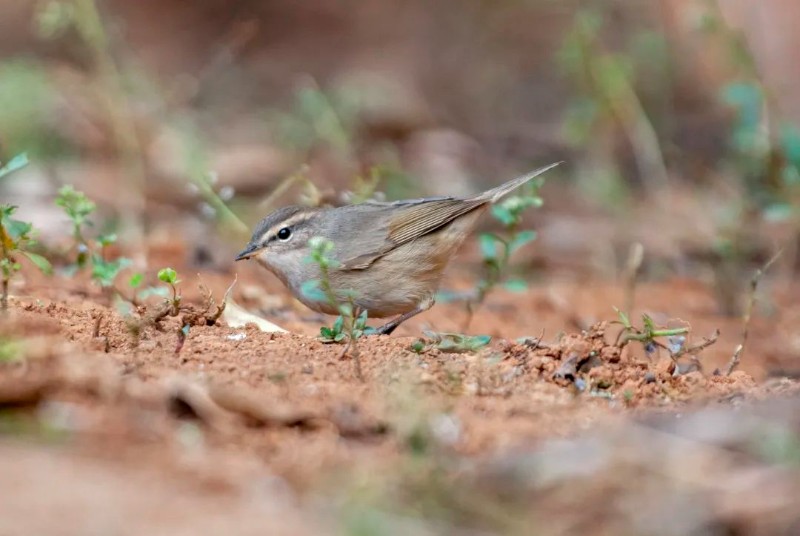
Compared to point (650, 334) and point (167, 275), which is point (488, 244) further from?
point (167, 275)

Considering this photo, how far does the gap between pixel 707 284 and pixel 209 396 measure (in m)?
6.29

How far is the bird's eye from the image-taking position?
290 inches

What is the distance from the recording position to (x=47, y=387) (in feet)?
13.3

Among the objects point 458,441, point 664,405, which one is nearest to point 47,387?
point 458,441

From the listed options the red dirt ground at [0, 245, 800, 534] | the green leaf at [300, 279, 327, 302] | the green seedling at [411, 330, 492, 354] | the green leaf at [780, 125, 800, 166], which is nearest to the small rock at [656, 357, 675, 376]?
the red dirt ground at [0, 245, 800, 534]

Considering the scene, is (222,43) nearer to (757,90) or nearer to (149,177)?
(149,177)

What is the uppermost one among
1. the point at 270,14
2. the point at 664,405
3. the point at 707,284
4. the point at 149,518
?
the point at 270,14

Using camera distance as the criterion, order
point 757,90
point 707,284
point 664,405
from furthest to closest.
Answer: point 707,284
point 757,90
point 664,405

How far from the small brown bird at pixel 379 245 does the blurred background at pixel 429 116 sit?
26cm

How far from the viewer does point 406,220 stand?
286 inches

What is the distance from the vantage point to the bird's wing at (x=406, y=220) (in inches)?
276

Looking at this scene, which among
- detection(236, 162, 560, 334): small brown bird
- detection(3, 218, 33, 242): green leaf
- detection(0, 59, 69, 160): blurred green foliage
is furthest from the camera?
detection(0, 59, 69, 160): blurred green foliage

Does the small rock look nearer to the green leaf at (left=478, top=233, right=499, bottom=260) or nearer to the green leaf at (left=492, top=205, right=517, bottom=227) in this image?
the green leaf at (left=492, top=205, right=517, bottom=227)

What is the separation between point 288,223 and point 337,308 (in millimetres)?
1789
